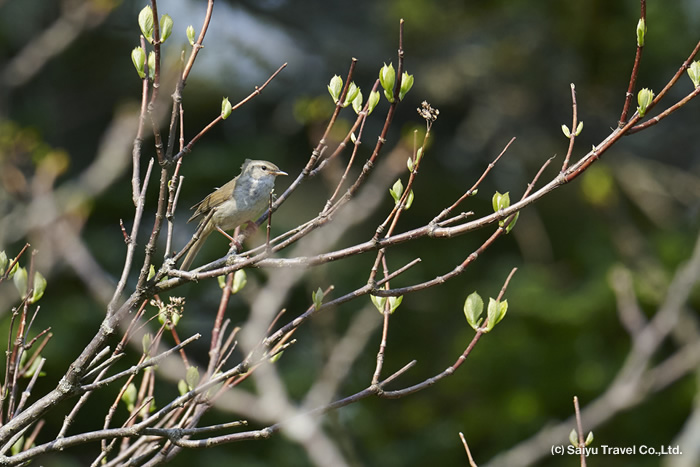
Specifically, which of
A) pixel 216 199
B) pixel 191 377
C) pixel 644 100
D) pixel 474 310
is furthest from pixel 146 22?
pixel 216 199

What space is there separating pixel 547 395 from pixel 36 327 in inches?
178

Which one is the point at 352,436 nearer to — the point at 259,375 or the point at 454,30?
the point at 259,375

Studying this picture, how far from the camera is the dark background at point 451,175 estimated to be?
6656 millimetres

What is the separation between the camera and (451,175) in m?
9.06

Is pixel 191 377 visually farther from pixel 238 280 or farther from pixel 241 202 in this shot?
pixel 241 202

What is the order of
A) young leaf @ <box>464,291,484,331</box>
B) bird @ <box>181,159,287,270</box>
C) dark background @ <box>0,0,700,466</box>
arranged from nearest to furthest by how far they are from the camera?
young leaf @ <box>464,291,484,331</box>
bird @ <box>181,159,287,270</box>
dark background @ <box>0,0,700,466</box>

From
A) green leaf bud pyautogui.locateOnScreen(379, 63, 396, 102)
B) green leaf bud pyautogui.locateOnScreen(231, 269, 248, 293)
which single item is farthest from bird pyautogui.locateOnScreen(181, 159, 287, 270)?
green leaf bud pyautogui.locateOnScreen(379, 63, 396, 102)

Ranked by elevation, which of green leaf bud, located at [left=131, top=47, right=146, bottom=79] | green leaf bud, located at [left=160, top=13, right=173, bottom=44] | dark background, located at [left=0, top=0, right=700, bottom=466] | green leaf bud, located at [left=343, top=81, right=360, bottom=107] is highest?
green leaf bud, located at [left=160, top=13, right=173, bottom=44]

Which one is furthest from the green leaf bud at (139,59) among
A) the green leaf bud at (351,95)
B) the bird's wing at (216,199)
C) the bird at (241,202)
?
the bird's wing at (216,199)

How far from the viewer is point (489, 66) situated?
28.0ft

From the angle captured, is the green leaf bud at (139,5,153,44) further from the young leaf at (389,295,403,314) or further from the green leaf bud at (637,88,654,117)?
the green leaf bud at (637,88,654,117)

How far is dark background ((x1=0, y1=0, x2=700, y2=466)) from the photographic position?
6.66 m

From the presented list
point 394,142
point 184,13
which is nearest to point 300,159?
point 394,142

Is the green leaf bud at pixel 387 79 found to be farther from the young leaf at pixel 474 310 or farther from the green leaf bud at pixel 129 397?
the green leaf bud at pixel 129 397
